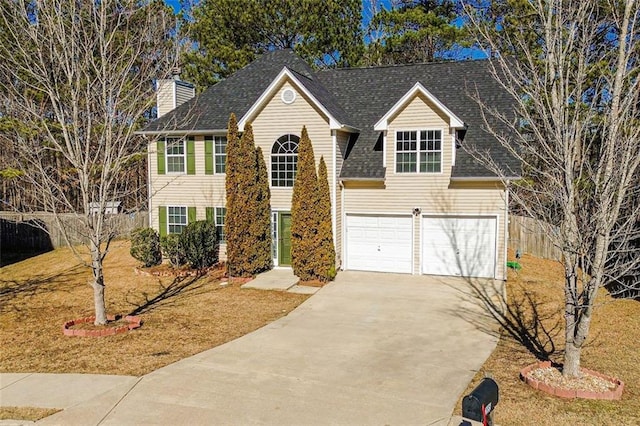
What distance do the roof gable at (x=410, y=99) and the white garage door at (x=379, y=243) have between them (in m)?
3.29

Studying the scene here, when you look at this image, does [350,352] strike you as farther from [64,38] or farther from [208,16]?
[208,16]

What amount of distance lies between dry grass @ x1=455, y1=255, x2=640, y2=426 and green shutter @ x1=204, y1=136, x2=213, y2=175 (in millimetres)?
11433

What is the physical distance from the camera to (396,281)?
643 inches

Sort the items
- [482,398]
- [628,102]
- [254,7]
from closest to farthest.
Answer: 1. [482,398]
2. [628,102]
3. [254,7]

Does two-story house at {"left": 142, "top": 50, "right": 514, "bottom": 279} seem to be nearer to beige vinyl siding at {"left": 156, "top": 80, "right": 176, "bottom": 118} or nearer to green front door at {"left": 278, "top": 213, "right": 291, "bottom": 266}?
green front door at {"left": 278, "top": 213, "right": 291, "bottom": 266}

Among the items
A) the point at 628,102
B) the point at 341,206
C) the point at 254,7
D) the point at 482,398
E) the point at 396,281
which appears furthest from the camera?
the point at 254,7

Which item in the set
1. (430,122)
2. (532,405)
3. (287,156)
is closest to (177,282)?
(287,156)

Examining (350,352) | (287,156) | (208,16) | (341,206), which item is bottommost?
(350,352)

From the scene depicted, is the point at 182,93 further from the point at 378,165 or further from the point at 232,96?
the point at 378,165

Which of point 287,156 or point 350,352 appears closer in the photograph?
point 350,352

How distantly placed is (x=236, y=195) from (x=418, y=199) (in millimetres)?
6143

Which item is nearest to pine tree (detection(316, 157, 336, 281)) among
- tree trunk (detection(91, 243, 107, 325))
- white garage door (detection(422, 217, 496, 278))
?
white garage door (detection(422, 217, 496, 278))

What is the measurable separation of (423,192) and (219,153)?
307 inches

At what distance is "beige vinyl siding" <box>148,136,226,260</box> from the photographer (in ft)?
62.5
